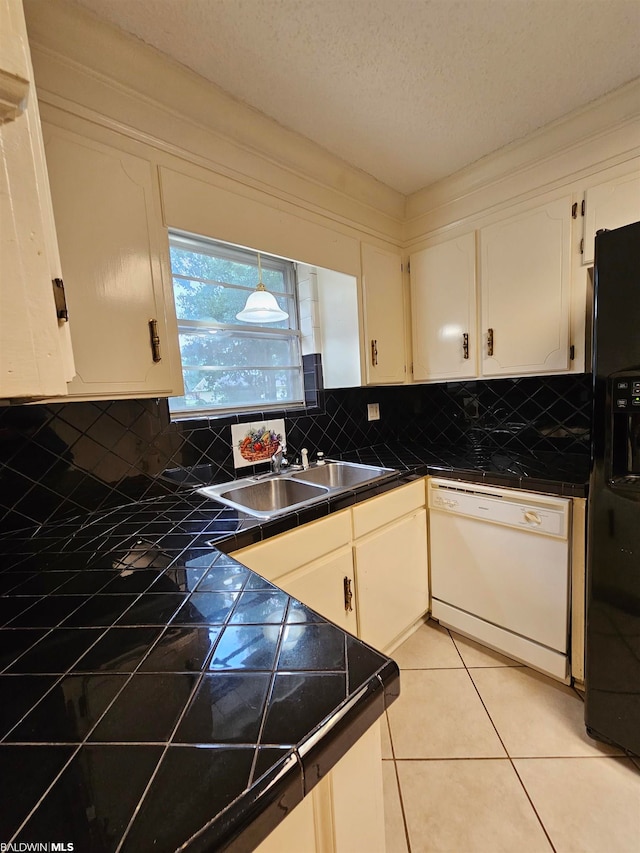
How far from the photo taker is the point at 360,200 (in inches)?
72.8

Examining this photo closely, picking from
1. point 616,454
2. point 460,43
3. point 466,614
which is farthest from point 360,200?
point 466,614

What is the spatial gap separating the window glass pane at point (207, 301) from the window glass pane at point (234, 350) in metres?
0.08

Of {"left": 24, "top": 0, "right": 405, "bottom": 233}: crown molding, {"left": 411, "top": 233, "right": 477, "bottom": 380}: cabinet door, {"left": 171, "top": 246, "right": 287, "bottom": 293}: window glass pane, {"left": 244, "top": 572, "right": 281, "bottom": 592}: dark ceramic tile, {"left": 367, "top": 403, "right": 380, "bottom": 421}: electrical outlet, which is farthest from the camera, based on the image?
{"left": 367, "top": 403, "right": 380, "bottom": 421}: electrical outlet

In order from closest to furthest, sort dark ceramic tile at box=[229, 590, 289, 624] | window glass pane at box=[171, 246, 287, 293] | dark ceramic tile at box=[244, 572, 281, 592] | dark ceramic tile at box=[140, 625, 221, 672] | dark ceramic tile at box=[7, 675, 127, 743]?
1. dark ceramic tile at box=[7, 675, 127, 743]
2. dark ceramic tile at box=[140, 625, 221, 672]
3. dark ceramic tile at box=[229, 590, 289, 624]
4. dark ceramic tile at box=[244, 572, 281, 592]
5. window glass pane at box=[171, 246, 287, 293]

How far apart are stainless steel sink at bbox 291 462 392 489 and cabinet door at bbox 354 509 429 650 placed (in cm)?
31

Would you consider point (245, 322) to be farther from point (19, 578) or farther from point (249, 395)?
point (19, 578)

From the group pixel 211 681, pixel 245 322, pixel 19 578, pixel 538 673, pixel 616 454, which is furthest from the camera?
pixel 245 322

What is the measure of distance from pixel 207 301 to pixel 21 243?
4.60 ft

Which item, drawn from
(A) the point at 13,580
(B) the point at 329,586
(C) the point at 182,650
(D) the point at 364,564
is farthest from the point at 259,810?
(D) the point at 364,564

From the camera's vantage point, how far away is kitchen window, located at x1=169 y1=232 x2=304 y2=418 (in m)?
1.67

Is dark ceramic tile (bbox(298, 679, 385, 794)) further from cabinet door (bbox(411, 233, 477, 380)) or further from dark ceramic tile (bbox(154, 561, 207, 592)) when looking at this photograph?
cabinet door (bbox(411, 233, 477, 380))

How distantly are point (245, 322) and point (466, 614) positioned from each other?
6.13 feet

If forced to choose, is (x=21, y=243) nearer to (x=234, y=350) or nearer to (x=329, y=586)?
(x=329, y=586)

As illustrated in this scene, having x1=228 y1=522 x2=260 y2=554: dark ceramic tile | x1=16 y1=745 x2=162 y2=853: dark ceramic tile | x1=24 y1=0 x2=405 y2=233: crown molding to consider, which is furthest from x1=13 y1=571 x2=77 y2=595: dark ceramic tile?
x1=24 y1=0 x2=405 y2=233: crown molding
